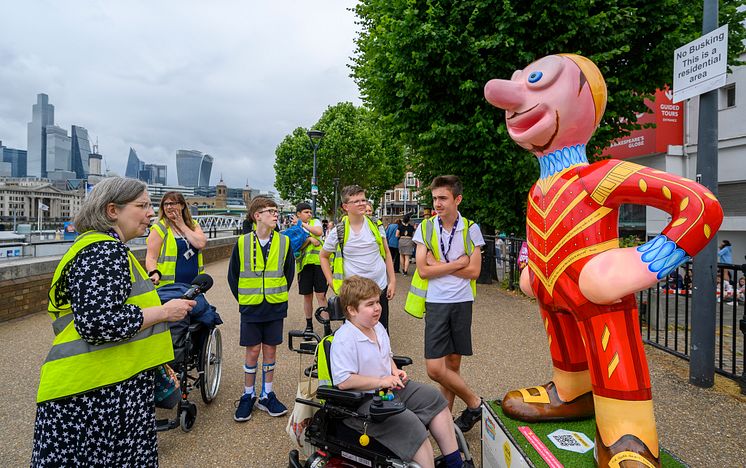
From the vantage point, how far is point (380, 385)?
2.31 meters

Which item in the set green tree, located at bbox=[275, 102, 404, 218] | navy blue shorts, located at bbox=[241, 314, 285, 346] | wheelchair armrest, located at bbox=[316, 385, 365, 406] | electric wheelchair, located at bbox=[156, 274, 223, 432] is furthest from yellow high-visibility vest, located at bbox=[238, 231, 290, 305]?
green tree, located at bbox=[275, 102, 404, 218]

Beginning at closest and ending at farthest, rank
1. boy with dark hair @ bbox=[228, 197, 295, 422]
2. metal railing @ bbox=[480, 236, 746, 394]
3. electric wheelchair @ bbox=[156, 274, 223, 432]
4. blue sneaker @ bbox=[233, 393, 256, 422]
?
1. electric wheelchair @ bbox=[156, 274, 223, 432]
2. blue sneaker @ bbox=[233, 393, 256, 422]
3. boy with dark hair @ bbox=[228, 197, 295, 422]
4. metal railing @ bbox=[480, 236, 746, 394]

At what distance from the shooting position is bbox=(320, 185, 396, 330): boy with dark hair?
13.7 feet

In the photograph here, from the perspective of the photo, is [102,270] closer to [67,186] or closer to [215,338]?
[215,338]

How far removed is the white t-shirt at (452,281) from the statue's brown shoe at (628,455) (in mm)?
1438

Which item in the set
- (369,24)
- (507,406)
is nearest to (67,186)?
(369,24)

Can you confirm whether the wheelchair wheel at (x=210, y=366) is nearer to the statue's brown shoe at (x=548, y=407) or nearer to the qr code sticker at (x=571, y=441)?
the statue's brown shoe at (x=548, y=407)

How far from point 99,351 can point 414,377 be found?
10.4ft

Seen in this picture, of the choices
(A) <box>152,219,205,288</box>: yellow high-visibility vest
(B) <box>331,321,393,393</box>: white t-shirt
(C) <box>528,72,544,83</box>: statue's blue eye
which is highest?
(C) <box>528,72,544,83</box>: statue's blue eye

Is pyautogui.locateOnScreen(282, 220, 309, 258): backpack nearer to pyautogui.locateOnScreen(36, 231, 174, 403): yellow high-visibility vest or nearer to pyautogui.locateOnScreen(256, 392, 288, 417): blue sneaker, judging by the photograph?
pyautogui.locateOnScreen(256, 392, 288, 417): blue sneaker

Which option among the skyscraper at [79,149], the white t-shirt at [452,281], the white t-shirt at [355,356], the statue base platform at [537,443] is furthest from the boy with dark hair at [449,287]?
the skyscraper at [79,149]

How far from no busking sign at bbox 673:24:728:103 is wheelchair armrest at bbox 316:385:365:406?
4073 millimetres

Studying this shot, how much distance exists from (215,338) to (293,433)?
1.87 m

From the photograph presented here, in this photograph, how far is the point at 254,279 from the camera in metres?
3.58
